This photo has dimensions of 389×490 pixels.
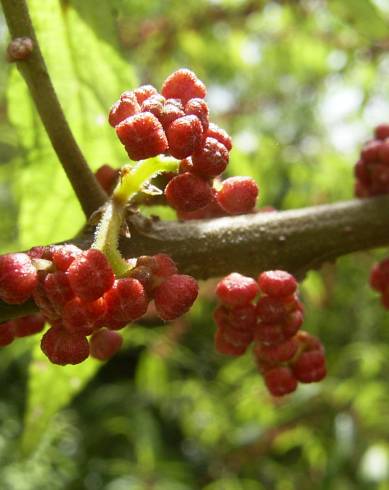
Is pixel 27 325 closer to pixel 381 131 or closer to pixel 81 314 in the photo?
pixel 81 314

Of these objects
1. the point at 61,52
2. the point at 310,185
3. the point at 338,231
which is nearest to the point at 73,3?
the point at 61,52

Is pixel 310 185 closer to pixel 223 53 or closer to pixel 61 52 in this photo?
pixel 223 53

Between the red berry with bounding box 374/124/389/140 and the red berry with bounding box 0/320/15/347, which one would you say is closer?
the red berry with bounding box 0/320/15/347

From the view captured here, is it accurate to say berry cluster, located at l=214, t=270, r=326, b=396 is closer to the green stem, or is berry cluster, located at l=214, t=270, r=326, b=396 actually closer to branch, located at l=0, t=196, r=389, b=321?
branch, located at l=0, t=196, r=389, b=321

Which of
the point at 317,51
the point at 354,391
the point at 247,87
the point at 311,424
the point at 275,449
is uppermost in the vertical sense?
the point at 317,51

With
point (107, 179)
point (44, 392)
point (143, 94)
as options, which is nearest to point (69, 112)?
point (107, 179)

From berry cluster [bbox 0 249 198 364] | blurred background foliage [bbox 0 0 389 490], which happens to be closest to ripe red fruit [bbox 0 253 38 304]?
berry cluster [bbox 0 249 198 364]

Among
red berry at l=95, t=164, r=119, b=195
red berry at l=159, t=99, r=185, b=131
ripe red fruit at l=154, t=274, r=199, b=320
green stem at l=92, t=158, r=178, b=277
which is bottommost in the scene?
ripe red fruit at l=154, t=274, r=199, b=320
